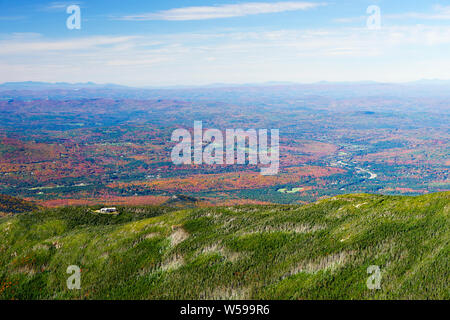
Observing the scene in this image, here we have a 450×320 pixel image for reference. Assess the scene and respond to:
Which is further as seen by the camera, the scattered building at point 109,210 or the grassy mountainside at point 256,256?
the scattered building at point 109,210

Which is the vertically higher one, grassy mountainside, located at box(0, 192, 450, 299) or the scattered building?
grassy mountainside, located at box(0, 192, 450, 299)

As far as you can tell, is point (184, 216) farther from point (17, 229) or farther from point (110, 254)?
point (17, 229)

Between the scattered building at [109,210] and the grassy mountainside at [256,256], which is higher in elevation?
the grassy mountainside at [256,256]

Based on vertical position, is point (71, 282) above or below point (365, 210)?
below

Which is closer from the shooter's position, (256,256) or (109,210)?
(256,256)

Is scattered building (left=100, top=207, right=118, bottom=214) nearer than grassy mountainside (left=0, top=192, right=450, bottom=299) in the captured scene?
No
